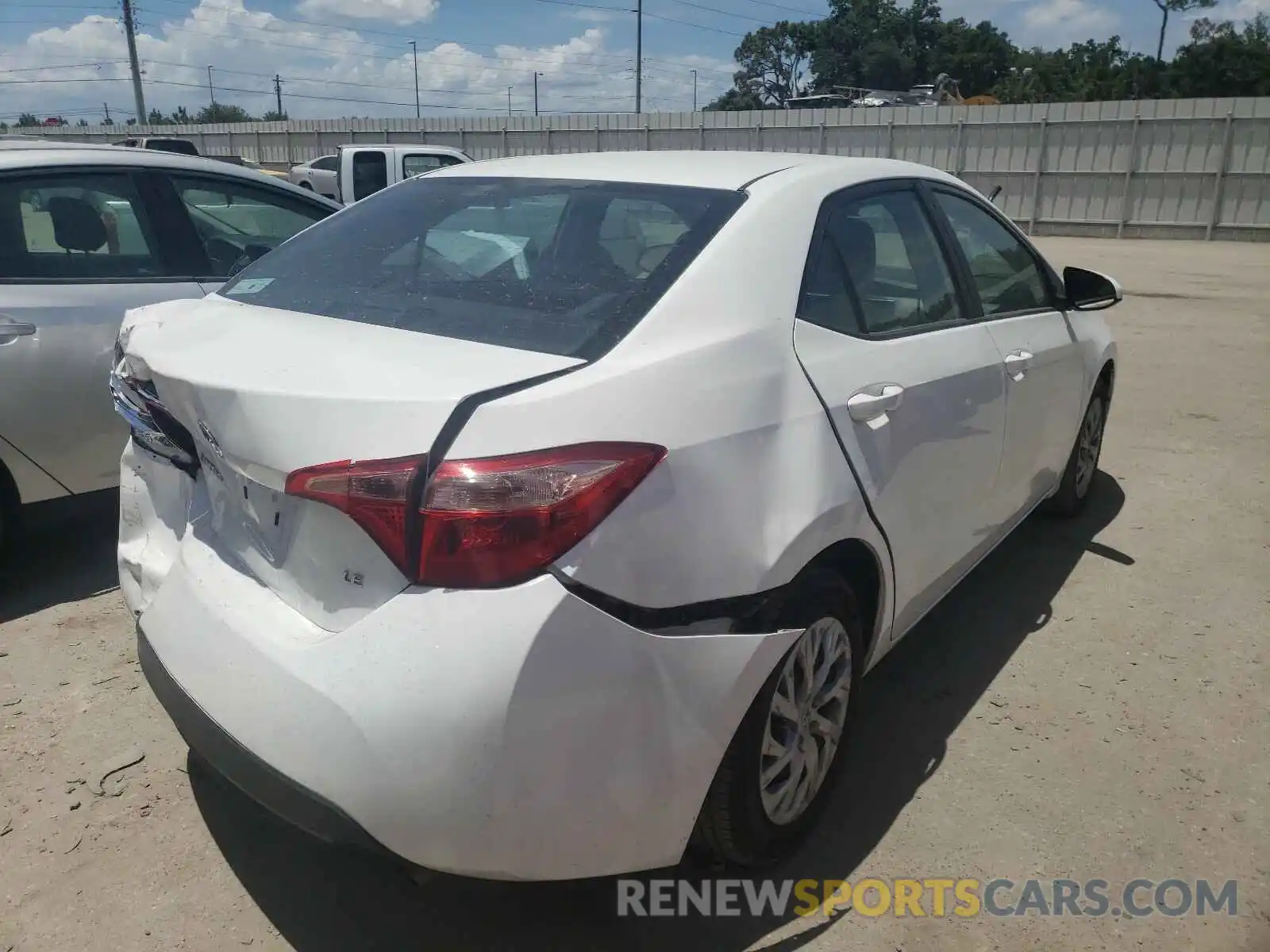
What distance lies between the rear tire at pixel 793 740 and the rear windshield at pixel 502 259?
785 mm

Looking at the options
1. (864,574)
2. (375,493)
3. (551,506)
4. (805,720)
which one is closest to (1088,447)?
(864,574)

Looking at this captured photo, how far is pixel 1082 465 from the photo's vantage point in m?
4.67

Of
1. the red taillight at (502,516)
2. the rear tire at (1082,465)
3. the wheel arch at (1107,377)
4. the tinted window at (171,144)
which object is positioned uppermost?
the tinted window at (171,144)

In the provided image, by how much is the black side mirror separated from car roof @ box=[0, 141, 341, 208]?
3.70 meters

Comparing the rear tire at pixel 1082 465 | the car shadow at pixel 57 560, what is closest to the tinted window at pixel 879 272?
the rear tire at pixel 1082 465

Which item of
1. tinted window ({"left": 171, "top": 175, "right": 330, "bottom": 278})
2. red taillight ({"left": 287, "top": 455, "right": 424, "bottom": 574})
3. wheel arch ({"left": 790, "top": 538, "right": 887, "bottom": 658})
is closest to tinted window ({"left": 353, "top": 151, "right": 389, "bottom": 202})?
tinted window ({"left": 171, "top": 175, "right": 330, "bottom": 278})

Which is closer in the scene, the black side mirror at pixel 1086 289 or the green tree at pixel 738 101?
the black side mirror at pixel 1086 289

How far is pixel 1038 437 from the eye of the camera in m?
3.70

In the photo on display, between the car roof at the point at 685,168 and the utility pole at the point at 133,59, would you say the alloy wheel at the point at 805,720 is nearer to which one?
the car roof at the point at 685,168

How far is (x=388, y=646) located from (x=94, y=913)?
47.1 inches

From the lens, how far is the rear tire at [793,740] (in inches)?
82.4

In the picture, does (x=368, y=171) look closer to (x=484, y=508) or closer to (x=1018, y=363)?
(x=1018, y=363)

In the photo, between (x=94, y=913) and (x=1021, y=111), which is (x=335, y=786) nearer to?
(x=94, y=913)

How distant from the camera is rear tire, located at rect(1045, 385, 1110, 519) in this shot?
4.48 m
